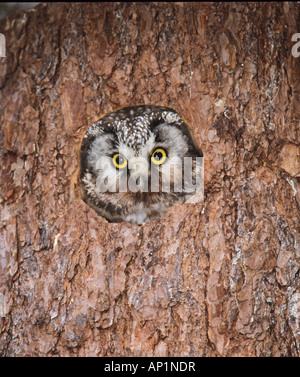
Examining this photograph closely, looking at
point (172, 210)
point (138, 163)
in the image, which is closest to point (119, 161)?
point (138, 163)

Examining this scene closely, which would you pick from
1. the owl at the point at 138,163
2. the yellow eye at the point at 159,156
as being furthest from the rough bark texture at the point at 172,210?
the yellow eye at the point at 159,156

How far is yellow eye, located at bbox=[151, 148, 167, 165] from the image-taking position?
80.1 inches

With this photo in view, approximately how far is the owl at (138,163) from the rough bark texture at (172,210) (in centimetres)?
12

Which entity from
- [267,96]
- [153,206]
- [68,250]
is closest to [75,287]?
[68,250]

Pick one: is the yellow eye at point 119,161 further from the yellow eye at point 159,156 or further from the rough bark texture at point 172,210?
the rough bark texture at point 172,210

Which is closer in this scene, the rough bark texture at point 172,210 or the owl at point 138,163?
the rough bark texture at point 172,210

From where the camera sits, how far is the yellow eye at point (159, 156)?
2.04 metres

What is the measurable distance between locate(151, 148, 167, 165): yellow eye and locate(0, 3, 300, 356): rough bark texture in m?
0.23

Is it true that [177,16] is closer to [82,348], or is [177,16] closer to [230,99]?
[230,99]

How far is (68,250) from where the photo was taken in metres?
1.79

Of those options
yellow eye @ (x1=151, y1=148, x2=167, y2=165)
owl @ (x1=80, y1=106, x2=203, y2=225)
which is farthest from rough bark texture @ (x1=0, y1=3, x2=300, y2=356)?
yellow eye @ (x1=151, y1=148, x2=167, y2=165)

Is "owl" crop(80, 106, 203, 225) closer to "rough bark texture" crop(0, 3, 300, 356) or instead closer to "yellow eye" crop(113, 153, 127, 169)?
"yellow eye" crop(113, 153, 127, 169)

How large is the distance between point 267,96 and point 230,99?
0.56 ft

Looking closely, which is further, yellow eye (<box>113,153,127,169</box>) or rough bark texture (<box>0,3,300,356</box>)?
yellow eye (<box>113,153,127,169</box>)
